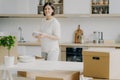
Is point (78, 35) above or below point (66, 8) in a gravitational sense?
below

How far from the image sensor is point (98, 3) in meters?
5.30

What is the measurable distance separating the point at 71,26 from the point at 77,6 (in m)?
0.55

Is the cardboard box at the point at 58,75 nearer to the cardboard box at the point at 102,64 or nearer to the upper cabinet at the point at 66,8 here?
the cardboard box at the point at 102,64

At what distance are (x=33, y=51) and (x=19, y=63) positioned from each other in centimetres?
238

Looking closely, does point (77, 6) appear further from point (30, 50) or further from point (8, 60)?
point (8, 60)

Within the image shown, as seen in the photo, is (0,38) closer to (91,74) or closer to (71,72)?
(71,72)

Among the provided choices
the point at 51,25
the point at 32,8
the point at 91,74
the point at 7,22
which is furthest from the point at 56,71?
the point at 7,22

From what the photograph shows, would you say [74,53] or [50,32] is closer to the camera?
[50,32]

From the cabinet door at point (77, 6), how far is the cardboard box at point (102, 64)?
9.91 ft

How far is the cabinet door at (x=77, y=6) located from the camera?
5.16m

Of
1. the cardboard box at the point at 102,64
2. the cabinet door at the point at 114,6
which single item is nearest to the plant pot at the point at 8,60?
the cardboard box at the point at 102,64

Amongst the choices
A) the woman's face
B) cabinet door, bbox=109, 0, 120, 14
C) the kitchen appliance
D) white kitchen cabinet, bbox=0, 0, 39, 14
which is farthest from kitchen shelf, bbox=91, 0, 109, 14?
the woman's face

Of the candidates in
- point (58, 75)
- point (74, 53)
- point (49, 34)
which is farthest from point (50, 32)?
point (74, 53)

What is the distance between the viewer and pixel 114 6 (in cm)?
509
